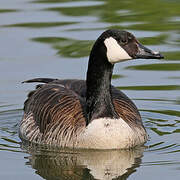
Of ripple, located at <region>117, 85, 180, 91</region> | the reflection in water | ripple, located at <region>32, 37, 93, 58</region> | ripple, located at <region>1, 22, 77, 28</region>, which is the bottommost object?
the reflection in water

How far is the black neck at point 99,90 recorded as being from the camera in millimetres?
12727

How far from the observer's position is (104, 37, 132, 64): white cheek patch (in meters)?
12.4

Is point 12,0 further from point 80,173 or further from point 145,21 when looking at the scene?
point 80,173

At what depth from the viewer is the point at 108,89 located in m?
13.0

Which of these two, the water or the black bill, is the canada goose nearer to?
the black bill

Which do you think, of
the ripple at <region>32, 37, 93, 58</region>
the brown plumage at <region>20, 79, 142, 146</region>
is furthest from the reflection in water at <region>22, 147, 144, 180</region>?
the ripple at <region>32, 37, 93, 58</region>

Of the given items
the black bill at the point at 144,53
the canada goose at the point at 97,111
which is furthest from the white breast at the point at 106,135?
the black bill at the point at 144,53

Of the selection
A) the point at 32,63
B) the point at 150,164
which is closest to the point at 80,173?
the point at 150,164

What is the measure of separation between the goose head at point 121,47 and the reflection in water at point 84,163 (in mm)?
1478

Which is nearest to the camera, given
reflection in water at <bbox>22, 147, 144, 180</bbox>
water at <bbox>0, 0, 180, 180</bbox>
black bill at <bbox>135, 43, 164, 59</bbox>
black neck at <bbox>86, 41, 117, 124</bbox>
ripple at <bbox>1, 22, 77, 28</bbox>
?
reflection in water at <bbox>22, 147, 144, 180</bbox>

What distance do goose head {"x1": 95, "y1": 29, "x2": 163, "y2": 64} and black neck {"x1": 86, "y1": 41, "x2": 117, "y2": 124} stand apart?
0.75ft

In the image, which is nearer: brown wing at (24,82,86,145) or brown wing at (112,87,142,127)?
brown wing at (24,82,86,145)

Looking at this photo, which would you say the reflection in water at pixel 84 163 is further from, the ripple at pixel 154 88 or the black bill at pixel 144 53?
the ripple at pixel 154 88

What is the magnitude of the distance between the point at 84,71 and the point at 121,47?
473 centimetres
